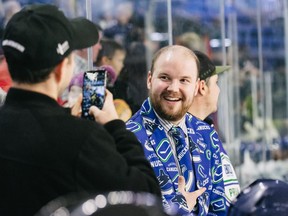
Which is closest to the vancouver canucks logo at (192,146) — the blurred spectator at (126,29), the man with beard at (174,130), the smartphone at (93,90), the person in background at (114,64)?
the man with beard at (174,130)

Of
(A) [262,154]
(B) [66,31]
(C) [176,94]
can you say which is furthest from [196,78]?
(A) [262,154]

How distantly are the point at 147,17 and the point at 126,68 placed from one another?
0.51 metres

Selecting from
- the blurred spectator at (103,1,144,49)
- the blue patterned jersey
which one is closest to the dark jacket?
the blue patterned jersey

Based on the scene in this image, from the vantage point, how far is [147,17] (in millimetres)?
4578

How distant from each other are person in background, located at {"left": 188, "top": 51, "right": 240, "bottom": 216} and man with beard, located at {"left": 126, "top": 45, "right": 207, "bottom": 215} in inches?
2.5

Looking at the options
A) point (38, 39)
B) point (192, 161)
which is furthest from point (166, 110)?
point (38, 39)

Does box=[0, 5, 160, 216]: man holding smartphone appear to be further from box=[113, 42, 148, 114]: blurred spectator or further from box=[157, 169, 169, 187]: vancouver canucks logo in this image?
box=[113, 42, 148, 114]: blurred spectator

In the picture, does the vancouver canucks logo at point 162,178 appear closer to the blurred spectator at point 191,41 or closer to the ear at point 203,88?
the ear at point 203,88

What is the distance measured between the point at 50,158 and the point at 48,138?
0.05 m

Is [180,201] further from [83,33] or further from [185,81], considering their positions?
[83,33]

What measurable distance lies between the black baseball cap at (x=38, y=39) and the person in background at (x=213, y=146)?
1072 mm

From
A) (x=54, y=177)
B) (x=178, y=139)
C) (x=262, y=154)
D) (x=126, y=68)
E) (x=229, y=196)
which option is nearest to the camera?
(x=54, y=177)

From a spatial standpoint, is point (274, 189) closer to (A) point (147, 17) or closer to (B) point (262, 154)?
(A) point (147, 17)

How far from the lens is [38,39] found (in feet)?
6.70
